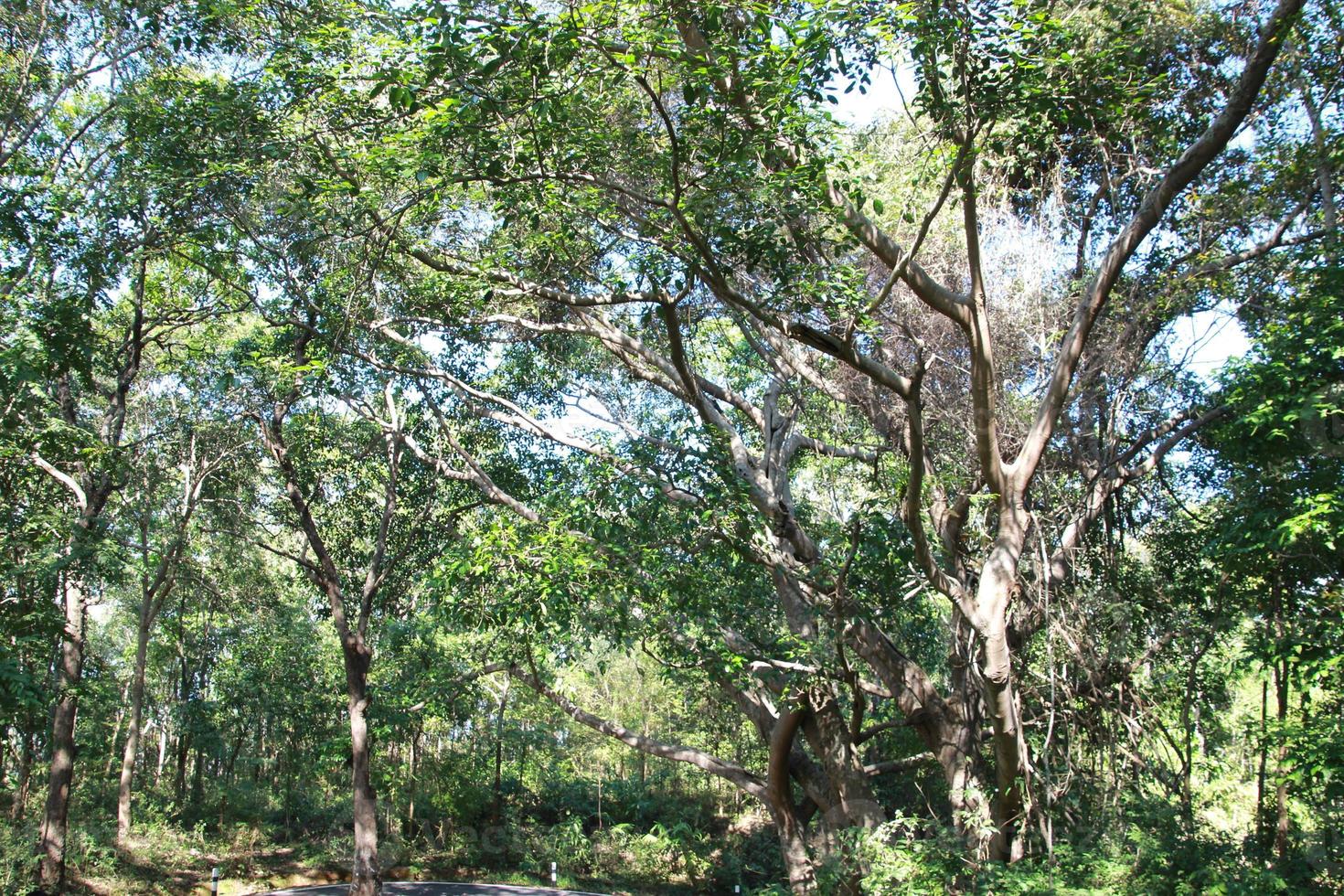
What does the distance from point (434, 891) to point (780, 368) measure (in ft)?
39.4

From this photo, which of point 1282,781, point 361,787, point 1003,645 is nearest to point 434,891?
point 361,787

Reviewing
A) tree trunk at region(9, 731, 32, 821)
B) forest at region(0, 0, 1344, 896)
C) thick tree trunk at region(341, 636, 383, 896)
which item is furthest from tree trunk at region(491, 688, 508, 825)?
thick tree trunk at region(341, 636, 383, 896)

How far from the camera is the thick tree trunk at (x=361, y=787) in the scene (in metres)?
11.0

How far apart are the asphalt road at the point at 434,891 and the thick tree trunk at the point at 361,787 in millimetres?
4702

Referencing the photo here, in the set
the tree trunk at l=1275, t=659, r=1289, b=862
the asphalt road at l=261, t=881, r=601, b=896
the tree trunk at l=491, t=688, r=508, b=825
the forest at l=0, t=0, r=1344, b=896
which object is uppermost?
the forest at l=0, t=0, r=1344, b=896

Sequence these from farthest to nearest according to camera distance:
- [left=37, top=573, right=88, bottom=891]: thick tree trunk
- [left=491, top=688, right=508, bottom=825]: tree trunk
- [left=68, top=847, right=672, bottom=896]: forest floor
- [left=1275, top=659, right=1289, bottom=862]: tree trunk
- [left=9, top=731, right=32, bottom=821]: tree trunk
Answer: [left=491, top=688, right=508, bottom=825]: tree trunk → [left=9, top=731, right=32, bottom=821]: tree trunk → [left=68, top=847, right=672, bottom=896]: forest floor → [left=37, top=573, right=88, bottom=891]: thick tree trunk → [left=1275, top=659, right=1289, bottom=862]: tree trunk

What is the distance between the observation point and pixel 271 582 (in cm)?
1777

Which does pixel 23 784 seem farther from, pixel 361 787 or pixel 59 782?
pixel 361 787

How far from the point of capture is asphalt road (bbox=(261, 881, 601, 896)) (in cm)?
1539

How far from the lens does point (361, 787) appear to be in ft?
37.5

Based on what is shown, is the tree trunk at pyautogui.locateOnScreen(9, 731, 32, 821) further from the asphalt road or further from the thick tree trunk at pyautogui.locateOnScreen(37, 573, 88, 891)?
the thick tree trunk at pyautogui.locateOnScreen(37, 573, 88, 891)

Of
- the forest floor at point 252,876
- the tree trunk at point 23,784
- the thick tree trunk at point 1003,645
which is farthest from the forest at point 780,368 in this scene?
the tree trunk at point 23,784

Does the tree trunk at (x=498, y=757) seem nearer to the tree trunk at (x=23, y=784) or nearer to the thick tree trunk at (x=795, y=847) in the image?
the tree trunk at (x=23, y=784)

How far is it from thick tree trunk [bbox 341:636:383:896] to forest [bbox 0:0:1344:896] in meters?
0.07
